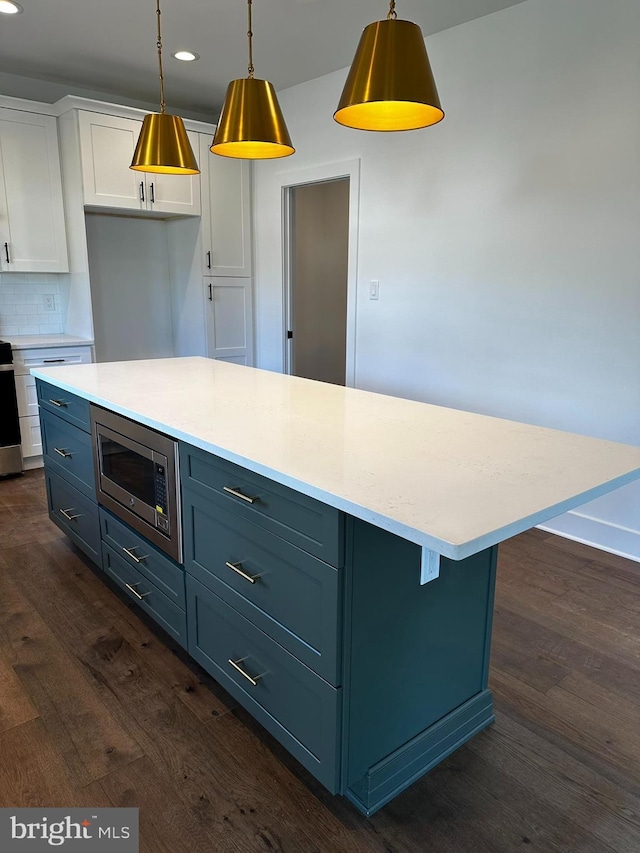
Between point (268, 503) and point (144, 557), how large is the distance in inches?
35.7

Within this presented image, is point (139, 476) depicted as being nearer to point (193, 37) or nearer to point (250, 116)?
point (250, 116)

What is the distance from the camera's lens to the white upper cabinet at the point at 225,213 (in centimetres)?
466

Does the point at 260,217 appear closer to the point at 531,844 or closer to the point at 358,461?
the point at 358,461

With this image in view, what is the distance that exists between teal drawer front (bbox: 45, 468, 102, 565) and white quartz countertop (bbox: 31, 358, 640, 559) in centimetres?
57

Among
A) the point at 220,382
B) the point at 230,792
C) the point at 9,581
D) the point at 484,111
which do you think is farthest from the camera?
the point at 484,111

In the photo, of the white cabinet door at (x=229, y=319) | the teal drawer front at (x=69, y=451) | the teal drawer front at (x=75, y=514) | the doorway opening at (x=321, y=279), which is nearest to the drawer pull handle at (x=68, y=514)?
the teal drawer front at (x=75, y=514)

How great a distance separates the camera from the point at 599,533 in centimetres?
311

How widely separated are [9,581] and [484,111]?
335cm

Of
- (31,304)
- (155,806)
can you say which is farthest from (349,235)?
(155,806)

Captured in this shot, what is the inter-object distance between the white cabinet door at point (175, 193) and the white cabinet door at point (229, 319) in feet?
1.87

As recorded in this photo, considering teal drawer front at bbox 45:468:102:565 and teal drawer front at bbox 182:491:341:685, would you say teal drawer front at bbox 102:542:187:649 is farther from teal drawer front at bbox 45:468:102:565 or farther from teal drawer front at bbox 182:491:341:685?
teal drawer front at bbox 182:491:341:685

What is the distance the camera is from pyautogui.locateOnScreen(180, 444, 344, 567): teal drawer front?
1302 mm

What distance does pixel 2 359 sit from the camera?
12.7ft

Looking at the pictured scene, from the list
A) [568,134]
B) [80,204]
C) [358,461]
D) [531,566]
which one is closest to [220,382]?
[358,461]
